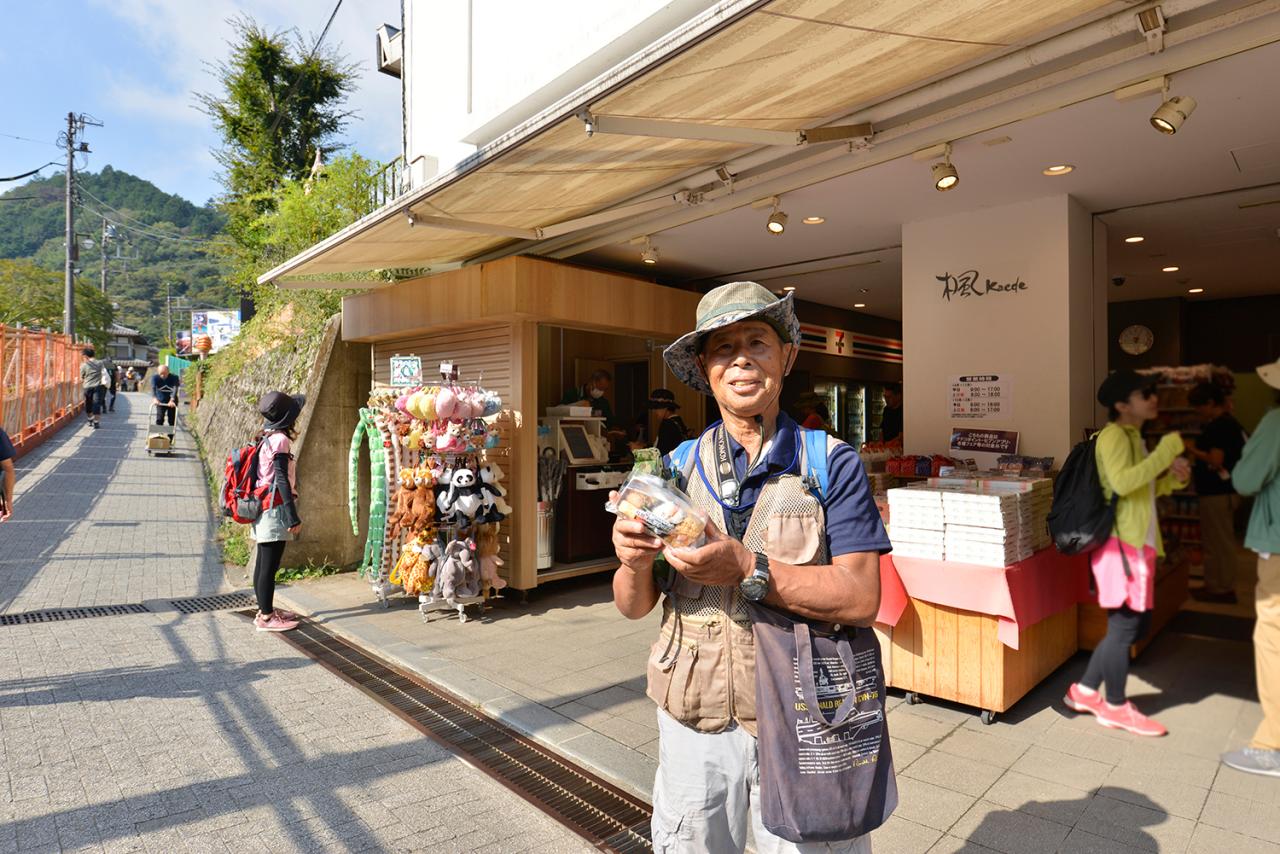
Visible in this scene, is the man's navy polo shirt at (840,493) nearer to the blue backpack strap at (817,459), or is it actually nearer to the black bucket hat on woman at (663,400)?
the blue backpack strap at (817,459)

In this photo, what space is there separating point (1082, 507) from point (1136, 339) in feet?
1.54

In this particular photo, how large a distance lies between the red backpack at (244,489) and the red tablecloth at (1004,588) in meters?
4.71

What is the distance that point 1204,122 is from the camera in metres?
3.60

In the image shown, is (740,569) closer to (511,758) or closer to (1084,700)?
(1084,700)

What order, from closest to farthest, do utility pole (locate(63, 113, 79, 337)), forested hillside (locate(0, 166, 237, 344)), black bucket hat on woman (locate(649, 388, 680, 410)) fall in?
1. black bucket hat on woman (locate(649, 388, 680, 410))
2. utility pole (locate(63, 113, 79, 337))
3. forested hillside (locate(0, 166, 237, 344))

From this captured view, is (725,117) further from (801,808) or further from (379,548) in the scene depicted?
(379,548)

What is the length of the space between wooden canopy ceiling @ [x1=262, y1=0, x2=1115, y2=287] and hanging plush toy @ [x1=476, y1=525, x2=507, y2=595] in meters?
2.56

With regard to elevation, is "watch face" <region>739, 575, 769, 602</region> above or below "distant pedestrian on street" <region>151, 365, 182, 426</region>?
below

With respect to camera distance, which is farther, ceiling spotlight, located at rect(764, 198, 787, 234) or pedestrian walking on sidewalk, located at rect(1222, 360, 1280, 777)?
ceiling spotlight, located at rect(764, 198, 787, 234)

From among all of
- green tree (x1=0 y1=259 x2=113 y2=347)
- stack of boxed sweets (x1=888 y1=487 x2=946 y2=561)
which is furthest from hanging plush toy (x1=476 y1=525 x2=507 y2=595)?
green tree (x1=0 y1=259 x2=113 y2=347)

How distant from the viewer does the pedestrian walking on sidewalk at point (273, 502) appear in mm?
5473

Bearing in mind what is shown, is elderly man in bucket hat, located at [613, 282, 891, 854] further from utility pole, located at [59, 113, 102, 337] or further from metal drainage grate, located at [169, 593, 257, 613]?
utility pole, located at [59, 113, 102, 337]

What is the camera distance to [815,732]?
1.44 m

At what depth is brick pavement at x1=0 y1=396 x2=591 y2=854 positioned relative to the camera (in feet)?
9.33
